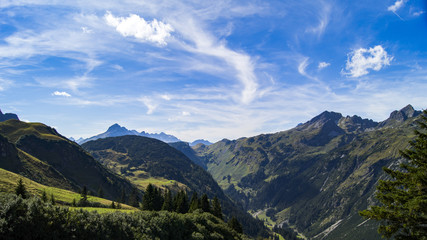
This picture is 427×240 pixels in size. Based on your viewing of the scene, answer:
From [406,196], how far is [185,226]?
Answer: 37189 mm

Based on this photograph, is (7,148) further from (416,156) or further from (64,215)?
(416,156)

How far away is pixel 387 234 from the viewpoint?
23969 mm

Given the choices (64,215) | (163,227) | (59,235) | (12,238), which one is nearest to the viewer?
(12,238)

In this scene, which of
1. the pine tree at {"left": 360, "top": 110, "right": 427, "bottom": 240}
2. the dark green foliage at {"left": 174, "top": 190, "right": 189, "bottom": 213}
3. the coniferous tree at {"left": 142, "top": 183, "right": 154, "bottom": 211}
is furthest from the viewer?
the dark green foliage at {"left": 174, "top": 190, "right": 189, "bottom": 213}

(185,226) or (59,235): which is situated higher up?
(59,235)

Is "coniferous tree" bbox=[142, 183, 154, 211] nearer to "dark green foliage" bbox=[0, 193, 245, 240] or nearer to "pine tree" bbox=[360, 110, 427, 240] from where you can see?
"dark green foliage" bbox=[0, 193, 245, 240]

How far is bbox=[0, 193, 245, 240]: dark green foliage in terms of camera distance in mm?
20625

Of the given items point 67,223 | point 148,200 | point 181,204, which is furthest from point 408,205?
point 148,200

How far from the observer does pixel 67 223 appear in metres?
24.4

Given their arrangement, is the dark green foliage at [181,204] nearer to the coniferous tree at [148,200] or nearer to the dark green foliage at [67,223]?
the coniferous tree at [148,200]

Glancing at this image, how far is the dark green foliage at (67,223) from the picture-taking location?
20.6 metres

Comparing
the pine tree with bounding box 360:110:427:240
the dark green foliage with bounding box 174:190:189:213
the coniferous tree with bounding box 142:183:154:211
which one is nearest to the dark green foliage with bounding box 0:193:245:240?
the pine tree with bounding box 360:110:427:240

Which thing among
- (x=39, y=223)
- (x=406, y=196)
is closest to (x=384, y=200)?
(x=406, y=196)

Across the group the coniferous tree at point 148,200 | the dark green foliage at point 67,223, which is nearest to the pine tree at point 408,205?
the dark green foliage at point 67,223
